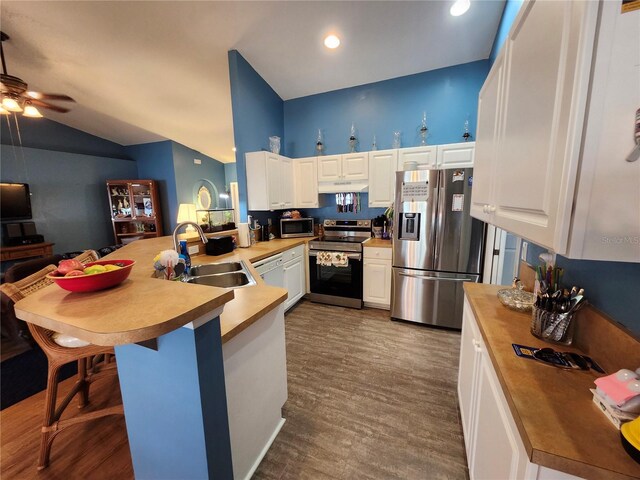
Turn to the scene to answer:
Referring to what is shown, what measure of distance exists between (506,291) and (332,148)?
10.1 feet

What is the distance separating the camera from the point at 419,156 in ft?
9.78

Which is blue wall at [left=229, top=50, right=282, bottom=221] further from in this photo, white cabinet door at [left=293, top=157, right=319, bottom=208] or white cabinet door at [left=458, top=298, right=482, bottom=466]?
white cabinet door at [left=458, top=298, right=482, bottom=466]

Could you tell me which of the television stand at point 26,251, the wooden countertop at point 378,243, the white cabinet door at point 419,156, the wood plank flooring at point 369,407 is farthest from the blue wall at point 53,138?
the white cabinet door at point 419,156

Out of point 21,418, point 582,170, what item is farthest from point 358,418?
point 21,418

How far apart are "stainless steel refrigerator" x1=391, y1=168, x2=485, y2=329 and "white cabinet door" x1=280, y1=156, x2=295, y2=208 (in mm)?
1565

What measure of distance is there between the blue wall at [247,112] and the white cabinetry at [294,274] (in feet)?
2.69

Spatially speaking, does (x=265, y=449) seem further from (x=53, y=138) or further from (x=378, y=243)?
(x=53, y=138)

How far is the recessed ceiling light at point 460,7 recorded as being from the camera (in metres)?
2.12

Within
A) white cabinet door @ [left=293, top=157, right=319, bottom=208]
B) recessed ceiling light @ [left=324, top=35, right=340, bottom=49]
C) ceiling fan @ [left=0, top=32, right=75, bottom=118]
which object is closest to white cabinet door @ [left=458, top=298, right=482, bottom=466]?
white cabinet door @ [left=293, top=157, right=319, bottom=208]

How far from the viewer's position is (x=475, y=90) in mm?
3016

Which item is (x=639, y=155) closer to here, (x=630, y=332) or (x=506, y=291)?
(x=630, y=332)

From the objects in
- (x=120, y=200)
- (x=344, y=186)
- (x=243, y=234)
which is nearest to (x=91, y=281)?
(x=243, y=234)

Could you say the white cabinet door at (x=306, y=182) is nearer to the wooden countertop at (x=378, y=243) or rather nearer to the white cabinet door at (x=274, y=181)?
the white cabinet door at (x=274, y=181)

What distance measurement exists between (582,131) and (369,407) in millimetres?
1860
